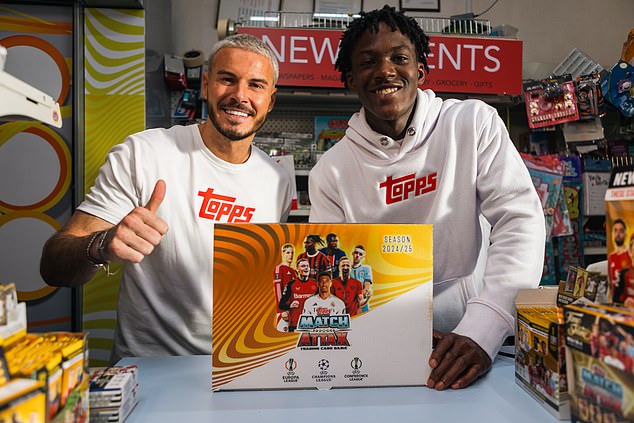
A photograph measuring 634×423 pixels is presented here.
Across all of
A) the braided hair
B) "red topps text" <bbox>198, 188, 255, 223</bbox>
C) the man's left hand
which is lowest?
the man's left hand

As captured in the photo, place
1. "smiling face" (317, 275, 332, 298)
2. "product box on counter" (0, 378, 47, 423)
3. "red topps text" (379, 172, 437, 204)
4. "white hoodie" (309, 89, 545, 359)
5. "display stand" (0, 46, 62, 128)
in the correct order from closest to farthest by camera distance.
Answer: "product box on counter" (0, 378, 47, 423) < "display stand" (0, 46, 62, 128) < "smiling face" (317, 275, 332, 298) < "white hoodie" (309, 89, 545, 359) < "red topps text" (379, 172, 437, 204)

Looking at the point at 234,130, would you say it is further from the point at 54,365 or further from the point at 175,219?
the point at 54,365

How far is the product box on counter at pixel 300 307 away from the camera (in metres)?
0.93

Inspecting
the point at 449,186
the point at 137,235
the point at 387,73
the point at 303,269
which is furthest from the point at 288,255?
the point at 387,73

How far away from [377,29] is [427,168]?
457 mm

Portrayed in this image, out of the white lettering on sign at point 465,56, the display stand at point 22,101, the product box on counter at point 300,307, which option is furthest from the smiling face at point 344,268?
the white lettering on sign at point 465,56

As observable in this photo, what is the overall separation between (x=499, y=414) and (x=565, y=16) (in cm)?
428

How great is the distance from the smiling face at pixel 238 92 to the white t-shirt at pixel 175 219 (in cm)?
12

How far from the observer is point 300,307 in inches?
36.5

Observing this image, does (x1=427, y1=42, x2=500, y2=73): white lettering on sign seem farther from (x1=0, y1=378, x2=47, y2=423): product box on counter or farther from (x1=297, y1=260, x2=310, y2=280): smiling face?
(x1=0, y1=378, x2=47, y2=423): product box on counter

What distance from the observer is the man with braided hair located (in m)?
1.33

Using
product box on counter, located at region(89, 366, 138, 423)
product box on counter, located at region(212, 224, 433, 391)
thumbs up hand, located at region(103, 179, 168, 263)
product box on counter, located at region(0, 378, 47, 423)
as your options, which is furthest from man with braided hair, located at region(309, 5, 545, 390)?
product box on counter, located at region(0, 378, 47, 423)

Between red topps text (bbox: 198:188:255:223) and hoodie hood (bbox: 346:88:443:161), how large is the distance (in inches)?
18.2

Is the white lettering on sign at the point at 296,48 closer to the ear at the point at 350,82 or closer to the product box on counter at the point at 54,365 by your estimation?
the ear at the point at 350,82
